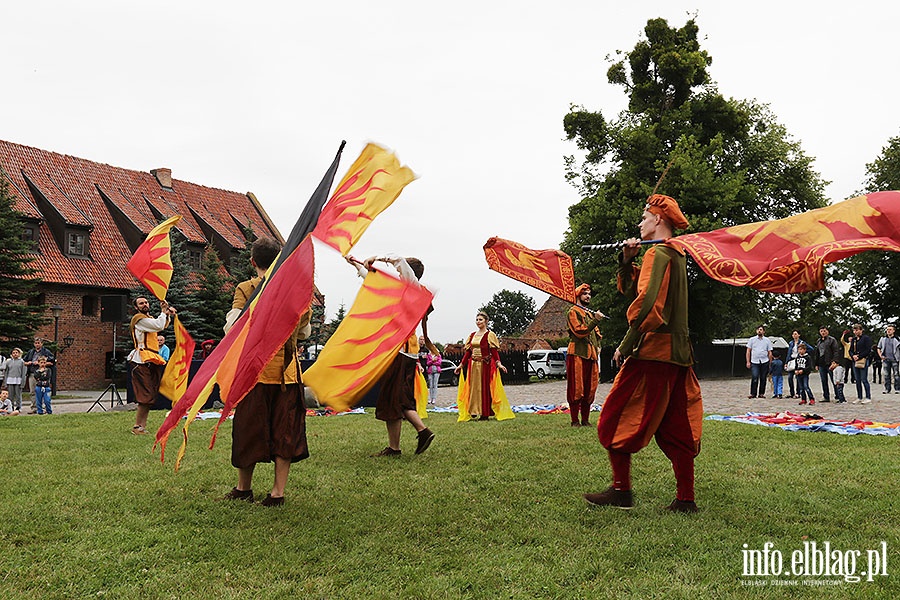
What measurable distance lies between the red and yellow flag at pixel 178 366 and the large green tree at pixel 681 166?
2080 centimetres

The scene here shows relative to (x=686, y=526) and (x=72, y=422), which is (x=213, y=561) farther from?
(x=72, y=422)

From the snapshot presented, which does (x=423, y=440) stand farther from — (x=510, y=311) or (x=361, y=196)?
(x=510, y=311)

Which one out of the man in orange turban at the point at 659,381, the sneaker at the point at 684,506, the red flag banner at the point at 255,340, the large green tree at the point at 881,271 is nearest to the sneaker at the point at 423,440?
the man in orange turban at the point at 659,381

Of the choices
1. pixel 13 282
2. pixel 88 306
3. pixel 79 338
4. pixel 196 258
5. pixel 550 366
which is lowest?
pixel 550 366

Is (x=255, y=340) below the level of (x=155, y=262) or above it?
below

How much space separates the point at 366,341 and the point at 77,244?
29486mm

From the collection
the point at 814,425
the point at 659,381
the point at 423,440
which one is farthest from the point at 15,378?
the point at 814,425

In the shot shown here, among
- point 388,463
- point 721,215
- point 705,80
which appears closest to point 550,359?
point 721,215

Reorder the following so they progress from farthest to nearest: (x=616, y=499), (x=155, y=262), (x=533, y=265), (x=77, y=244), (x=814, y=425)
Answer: (x=77, y=244)
(x=814, y=425)
(x=155, y=262)
(x=533, y=265)
(x=616, y=499)

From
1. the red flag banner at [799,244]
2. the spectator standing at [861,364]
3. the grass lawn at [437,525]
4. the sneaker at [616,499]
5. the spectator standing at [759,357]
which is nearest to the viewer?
the grass lawn at [437,525]

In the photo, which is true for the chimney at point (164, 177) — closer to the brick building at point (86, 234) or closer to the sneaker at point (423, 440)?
the brick building at point (86, 234)

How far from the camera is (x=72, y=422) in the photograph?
37.8 ft

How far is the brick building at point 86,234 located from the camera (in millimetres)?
29609

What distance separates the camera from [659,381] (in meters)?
5.09
